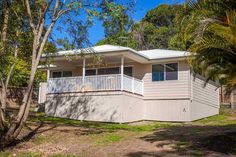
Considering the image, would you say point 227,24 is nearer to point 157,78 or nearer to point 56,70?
point 157,78

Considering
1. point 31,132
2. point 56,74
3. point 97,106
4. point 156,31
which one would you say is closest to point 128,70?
point 97,106

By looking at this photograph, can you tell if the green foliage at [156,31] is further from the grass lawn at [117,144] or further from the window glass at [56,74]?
the grass lawn at [117,144]

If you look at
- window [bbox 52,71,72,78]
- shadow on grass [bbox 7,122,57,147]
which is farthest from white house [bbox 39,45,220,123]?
shadow on grass [bbox 7,122,57,147]

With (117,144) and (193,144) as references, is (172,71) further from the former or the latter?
(193,144)

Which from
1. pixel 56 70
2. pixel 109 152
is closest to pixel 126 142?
pixel 109 152

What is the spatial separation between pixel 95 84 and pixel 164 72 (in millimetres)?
4545

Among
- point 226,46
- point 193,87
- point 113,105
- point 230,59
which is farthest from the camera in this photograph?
point 193,87

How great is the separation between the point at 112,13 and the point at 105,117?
373 inches

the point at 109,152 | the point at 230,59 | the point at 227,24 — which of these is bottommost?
the point at 109,152

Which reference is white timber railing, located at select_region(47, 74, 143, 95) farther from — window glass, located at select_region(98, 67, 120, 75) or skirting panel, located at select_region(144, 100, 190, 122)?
window glass, located at select_region(98, 67, 120, 75)

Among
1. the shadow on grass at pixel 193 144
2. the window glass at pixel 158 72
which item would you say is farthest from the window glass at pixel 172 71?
the shadow on grass at pixel 193 144

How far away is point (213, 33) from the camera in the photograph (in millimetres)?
11508

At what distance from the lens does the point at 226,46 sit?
11.0 metres

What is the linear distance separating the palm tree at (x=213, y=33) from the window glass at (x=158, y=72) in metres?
11.8
